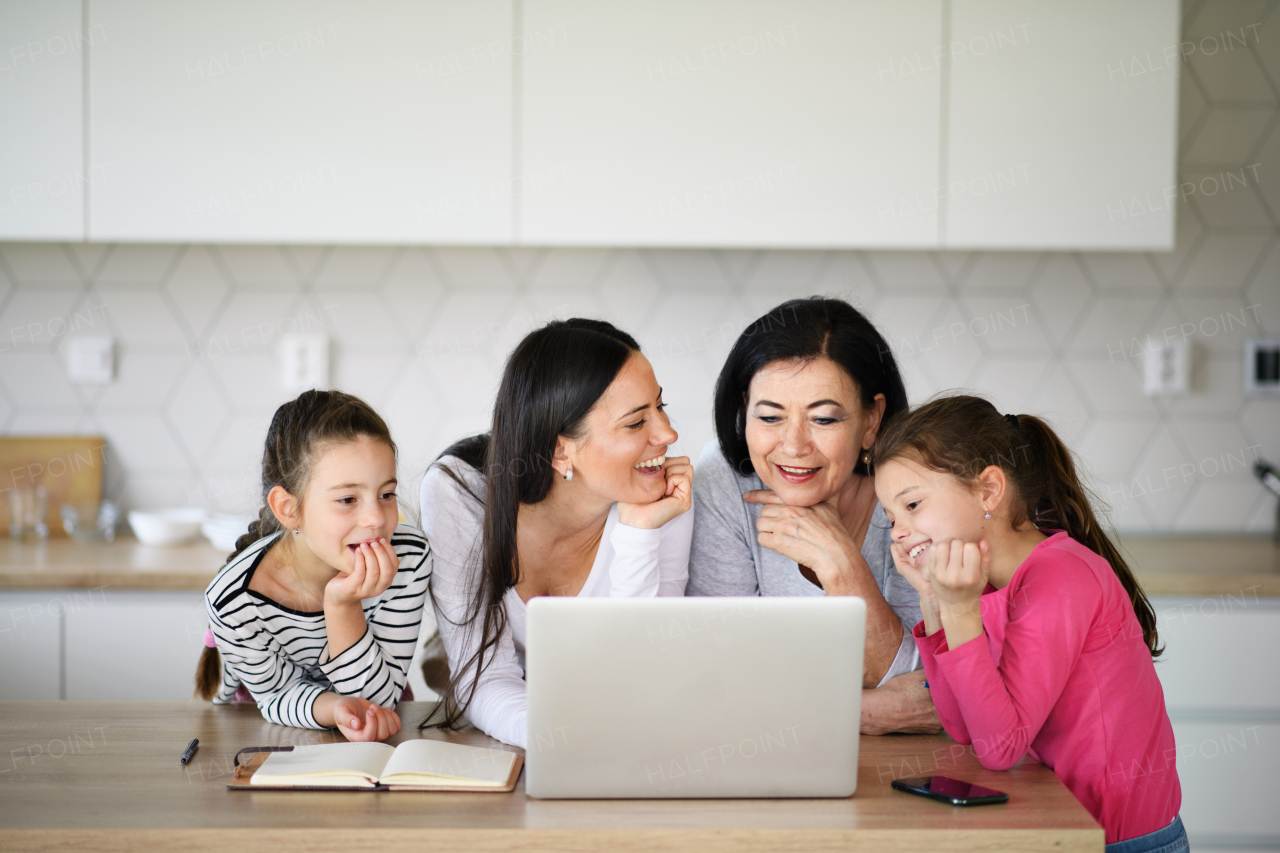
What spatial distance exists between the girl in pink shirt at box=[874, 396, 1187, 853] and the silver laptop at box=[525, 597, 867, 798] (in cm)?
21

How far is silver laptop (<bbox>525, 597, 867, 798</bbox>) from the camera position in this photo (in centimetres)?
96

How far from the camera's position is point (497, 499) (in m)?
1.42

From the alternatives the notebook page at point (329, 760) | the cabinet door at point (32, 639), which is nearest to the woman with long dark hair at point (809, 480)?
the notebook page at point (329, 760)

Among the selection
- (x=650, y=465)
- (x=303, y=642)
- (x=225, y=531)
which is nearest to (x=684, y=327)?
(x=650, y=465)

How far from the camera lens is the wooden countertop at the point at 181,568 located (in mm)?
2061

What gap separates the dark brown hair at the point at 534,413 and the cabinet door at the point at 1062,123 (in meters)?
1.10

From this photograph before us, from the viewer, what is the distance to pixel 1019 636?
115 cm

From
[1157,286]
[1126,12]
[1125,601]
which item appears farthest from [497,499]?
[1157,286]

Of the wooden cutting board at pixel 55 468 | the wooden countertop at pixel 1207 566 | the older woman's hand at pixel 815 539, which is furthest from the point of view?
the wooden cutting board at pixel 55 468

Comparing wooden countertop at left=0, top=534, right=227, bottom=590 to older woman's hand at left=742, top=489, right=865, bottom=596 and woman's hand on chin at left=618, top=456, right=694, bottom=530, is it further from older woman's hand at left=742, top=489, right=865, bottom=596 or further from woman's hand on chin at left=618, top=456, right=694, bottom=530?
older woman's hand at left=742, top=489, right=865, bottom=596

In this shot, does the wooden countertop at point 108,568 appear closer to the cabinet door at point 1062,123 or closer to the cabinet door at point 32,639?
the cabinet door at point 32,639

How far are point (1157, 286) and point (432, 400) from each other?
191cm

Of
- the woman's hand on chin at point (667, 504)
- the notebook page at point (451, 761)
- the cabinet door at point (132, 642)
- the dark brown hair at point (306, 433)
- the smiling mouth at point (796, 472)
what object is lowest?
the cabinet door at point (132, 642)

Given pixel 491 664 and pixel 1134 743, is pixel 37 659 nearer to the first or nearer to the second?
pixel 491 664
